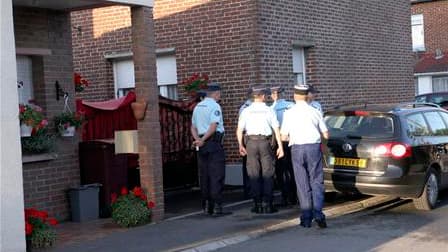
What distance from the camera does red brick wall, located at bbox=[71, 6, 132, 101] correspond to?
594 inches

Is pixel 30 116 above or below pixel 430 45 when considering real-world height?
below

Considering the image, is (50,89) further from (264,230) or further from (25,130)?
(264,230)

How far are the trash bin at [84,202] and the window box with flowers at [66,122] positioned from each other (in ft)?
2.83

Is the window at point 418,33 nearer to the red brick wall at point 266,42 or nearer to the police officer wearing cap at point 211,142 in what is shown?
the red brick wall at point 266,42

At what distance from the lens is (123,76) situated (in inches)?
605

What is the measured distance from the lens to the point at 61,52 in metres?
10.6

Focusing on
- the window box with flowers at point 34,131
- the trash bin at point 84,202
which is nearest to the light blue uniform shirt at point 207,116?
the trash bin at point 84,202

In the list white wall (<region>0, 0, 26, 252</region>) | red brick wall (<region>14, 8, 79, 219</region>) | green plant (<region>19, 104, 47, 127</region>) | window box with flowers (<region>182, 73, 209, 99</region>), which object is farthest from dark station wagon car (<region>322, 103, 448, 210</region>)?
white wall (<region>0, 0, 26, 252</region>)

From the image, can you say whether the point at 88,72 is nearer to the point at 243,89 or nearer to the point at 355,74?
the point at 243,89

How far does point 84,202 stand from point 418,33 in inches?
1128

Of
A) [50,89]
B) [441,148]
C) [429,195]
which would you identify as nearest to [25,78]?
[50,89]

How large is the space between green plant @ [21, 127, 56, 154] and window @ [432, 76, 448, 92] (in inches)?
1107

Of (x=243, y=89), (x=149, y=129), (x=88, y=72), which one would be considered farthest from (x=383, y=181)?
(x=88, y=72)

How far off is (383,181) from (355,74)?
681 cm
